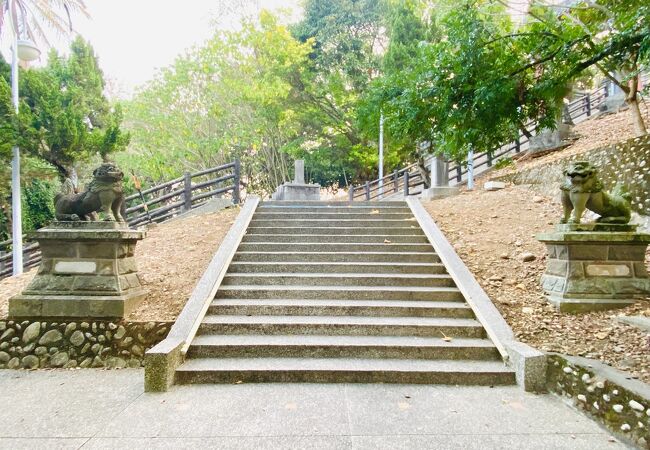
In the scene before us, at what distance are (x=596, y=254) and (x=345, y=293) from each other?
10.1ft

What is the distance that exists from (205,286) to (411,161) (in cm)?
1517

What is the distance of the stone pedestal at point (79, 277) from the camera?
3.93 meters

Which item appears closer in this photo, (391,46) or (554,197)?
(554,197)

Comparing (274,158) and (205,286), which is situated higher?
(274,158)

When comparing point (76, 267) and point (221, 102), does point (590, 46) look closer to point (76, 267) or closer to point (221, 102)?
point (76, 267)

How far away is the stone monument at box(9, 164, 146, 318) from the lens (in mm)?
3938

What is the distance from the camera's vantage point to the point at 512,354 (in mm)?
3412

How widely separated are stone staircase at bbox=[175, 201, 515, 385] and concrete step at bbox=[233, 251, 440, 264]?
0.05 feet

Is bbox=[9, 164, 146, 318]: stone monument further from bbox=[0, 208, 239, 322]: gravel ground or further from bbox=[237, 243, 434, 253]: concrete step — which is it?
bbox=[237, 243, 434, 253]: concrete step

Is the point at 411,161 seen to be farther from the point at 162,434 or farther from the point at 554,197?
the point at 162,434

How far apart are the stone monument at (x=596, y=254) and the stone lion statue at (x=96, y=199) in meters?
5.47

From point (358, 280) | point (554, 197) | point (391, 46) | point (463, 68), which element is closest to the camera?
point (463, 68)

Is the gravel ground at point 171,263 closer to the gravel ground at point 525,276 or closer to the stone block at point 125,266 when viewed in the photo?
the stone block at point 125,266

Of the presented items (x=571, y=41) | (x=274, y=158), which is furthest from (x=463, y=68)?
(x=274, y=158)
